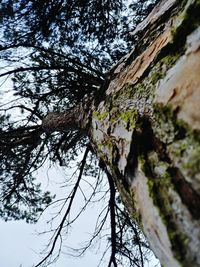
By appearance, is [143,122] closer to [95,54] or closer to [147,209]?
[147,209]

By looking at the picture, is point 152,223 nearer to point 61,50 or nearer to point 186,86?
point 186,86

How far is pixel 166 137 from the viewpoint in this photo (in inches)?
23.2

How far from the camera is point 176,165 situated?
533 mm

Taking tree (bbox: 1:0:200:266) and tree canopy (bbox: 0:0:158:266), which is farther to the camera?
tree canopy (bbox: 0:0:158:266)

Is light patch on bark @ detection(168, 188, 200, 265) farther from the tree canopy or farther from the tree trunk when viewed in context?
the tree canopy

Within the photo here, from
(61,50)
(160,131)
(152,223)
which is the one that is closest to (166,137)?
(160,131)

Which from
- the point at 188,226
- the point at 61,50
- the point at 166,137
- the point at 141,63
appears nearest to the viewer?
the point at 188,226

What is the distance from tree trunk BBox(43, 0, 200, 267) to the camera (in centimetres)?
49

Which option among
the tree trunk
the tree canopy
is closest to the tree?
the tree trunk

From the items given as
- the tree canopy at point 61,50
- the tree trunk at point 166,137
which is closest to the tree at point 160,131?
the tree trunk at point 166,137

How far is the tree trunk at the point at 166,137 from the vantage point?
487 millimetres

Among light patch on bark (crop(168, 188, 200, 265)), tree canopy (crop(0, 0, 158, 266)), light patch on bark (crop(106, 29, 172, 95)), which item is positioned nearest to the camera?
light patch on bark (crop(168, 188, 200, 265))

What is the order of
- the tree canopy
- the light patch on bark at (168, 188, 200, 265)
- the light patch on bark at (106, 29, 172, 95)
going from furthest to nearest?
the tree canopy < the light patch on bark at (106, 29, 172, 95) < the light patch on bark at (168, 188, 200, 265)

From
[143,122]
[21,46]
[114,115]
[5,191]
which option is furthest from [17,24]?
[143,122]
